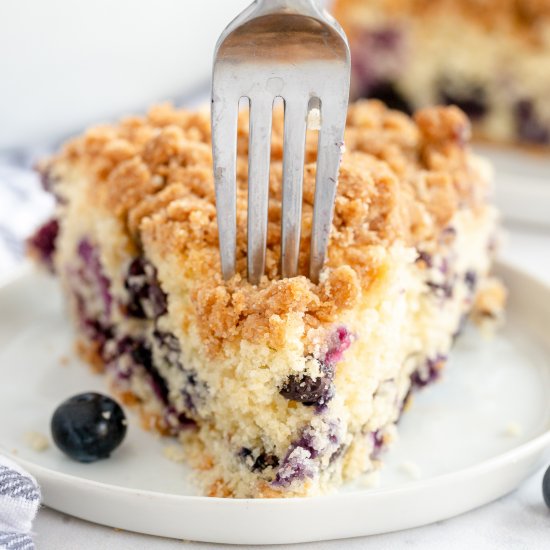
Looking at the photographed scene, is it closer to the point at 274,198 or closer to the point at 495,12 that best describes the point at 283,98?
the point at 274,198

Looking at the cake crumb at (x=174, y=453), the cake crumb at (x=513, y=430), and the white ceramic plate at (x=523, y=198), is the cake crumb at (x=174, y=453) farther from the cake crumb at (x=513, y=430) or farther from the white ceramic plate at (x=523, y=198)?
the white ceramic plate at (x=523, y=198)

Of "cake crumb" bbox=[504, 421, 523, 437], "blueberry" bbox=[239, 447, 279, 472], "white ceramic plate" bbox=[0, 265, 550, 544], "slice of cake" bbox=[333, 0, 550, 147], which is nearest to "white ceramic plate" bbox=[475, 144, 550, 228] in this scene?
"slice of cake" bbox=[333, 0, 550, 147]

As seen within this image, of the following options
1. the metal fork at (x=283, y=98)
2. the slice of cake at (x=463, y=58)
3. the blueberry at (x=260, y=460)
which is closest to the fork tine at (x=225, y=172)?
the metal fork at (x=283, y=98)

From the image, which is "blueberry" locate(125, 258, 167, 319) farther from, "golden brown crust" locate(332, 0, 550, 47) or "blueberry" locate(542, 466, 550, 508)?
"golden brown crust" locate(332, 0, 550, 47)

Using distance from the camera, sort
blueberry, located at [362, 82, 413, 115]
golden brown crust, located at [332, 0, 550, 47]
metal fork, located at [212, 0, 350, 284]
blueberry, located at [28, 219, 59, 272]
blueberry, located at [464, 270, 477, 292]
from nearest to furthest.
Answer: metal fork, located at [212, 0, 350, 284] → blueberry, located at [464, 270, 477, 292] → blueberry, located at [28, 219, 59, 272] → golden brown crust, located at [332, 0, 550, 47] → blueberry, located at [362, 82, 413, 115]

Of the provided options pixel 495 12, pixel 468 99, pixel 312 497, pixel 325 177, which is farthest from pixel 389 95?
pixel 312 497

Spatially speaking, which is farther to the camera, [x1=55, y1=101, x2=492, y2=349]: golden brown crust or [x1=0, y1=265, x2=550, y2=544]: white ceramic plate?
[x1=55, y1=101, x2=492, y2=349]: golden brown crust

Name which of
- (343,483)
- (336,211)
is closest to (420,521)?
(343,483)

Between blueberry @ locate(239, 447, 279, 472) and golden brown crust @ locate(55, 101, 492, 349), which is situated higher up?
golden brown crust @ locate(55, 101, 492, 349)
